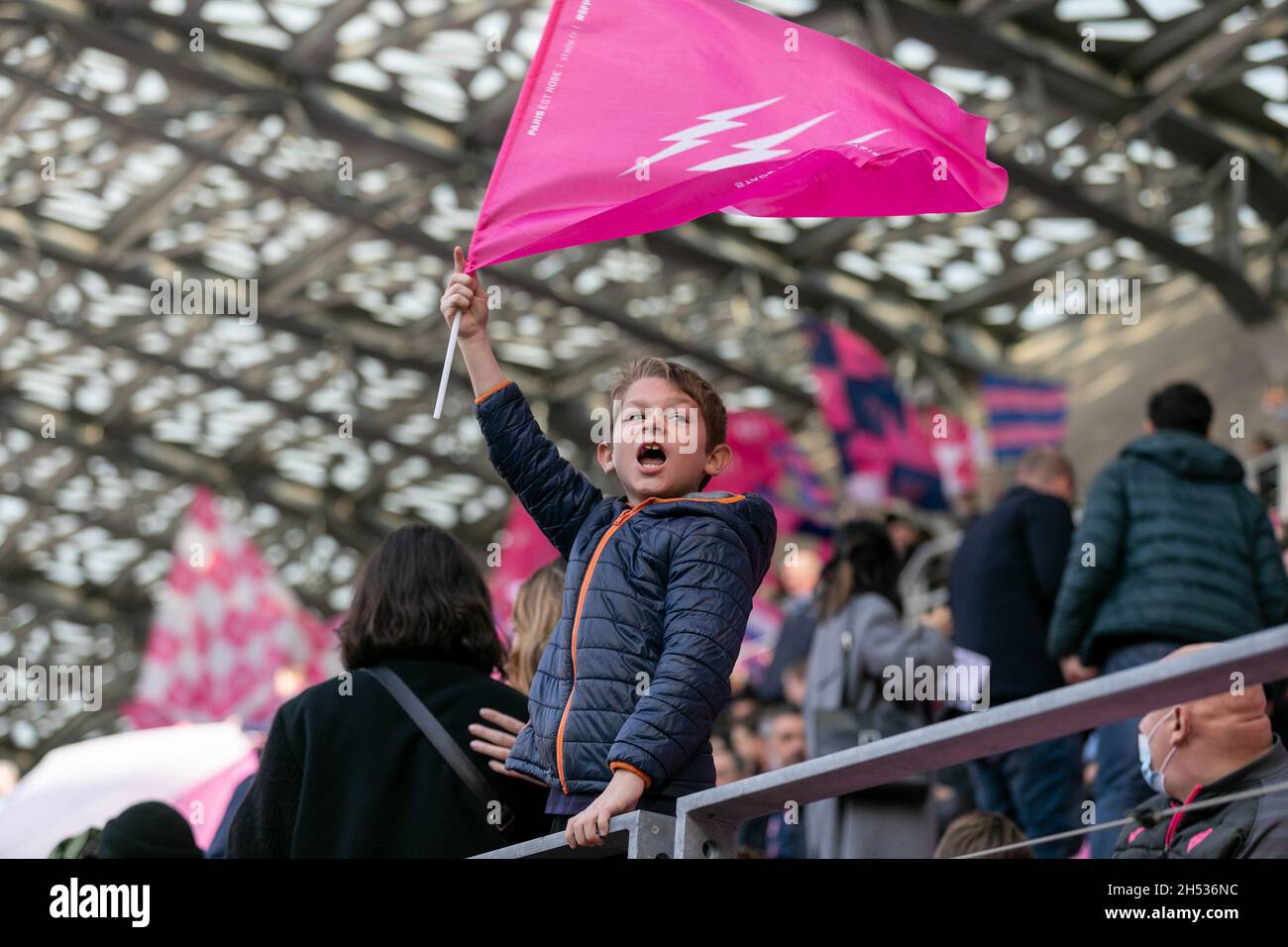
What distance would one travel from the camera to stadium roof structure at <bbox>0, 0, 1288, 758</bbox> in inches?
656

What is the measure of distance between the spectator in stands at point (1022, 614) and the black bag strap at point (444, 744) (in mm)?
2898

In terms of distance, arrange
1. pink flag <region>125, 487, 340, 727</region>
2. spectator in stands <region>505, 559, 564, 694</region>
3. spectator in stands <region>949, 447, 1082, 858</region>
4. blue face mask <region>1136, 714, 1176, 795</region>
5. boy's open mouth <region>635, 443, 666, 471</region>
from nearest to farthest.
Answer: boy's open mouth <region>635, 443, 666, 471</region>, blue face mask <region>1136, 714, 1176, 795</region>, spectator in stands <region>505, 559, 564, 694</region>, spectator in stands <region>949, 447, 1082, 858</region>, pink flag <region>125, 487, 340, 727</region>

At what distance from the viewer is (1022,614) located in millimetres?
Answer: 6559

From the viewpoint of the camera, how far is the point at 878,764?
2.46 meters

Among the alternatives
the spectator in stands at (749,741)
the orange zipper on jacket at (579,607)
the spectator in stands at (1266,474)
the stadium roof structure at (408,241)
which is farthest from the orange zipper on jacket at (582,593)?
the spectator in stands at (1266,474)

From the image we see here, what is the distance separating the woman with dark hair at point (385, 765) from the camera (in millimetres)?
3574

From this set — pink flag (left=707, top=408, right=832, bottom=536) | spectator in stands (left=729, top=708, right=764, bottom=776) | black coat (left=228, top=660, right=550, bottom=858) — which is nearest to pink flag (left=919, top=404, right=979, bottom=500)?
pink flag (left=707, top=408, right=832, bottom=536)

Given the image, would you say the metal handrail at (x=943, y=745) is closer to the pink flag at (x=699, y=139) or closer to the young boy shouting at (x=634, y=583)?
the young boy shouting at (x=634, y=583)

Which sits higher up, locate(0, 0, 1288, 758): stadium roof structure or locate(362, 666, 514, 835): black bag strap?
locate(0, 0, 1288, 758): stadium roof structure

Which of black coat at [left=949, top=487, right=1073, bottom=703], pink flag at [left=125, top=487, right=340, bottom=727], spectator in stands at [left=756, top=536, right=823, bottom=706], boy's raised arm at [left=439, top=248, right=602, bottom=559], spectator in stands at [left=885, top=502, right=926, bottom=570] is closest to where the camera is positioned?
boy's raised arm at [left=439, top=248, right=602, bottom=559]

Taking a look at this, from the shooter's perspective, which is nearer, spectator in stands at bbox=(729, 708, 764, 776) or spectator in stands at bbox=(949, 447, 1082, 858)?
spectator in stands at bbox=(949, 447, 1082, 858)

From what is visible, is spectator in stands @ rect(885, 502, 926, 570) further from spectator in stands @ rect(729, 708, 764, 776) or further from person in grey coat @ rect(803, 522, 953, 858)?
person in grey coat @ rect(803, 522, 953, 858)

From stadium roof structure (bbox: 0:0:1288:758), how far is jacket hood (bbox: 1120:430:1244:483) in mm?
6367

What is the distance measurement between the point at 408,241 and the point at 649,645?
16.8 m
